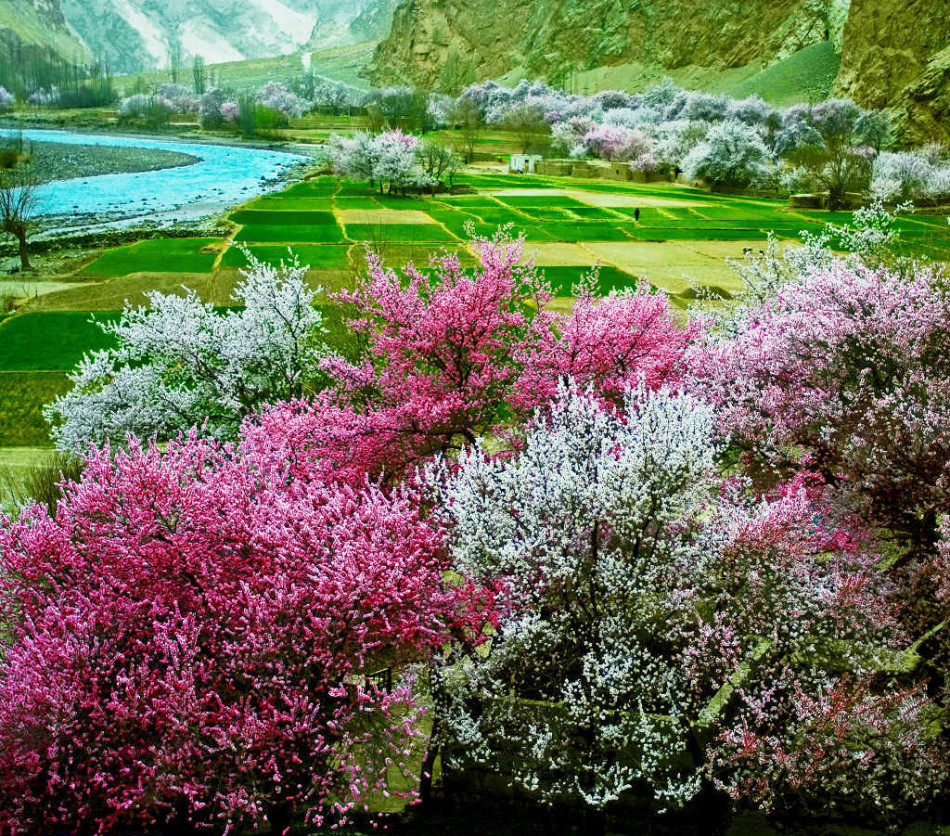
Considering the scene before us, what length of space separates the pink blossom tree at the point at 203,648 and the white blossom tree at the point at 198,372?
7.12 metres

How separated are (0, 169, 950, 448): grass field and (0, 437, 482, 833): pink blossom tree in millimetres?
10486

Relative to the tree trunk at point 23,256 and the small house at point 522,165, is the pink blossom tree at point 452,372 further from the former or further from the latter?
the small house at point 522,165

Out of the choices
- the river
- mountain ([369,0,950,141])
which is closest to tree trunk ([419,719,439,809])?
the river

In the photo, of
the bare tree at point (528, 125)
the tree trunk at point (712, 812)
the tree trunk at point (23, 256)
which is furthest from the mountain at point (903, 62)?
the tree trunk at point (712, 812)

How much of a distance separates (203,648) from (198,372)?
→ 33.5 feet

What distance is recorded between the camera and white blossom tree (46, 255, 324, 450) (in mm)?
18391

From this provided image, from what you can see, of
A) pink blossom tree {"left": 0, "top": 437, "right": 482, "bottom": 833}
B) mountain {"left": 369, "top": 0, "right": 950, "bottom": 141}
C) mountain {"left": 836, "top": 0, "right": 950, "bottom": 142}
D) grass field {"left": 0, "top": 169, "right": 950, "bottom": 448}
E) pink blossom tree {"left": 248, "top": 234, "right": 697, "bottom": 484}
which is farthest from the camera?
mountain {"left": 369, "top": 0, "right": 950, "bottom": 141}

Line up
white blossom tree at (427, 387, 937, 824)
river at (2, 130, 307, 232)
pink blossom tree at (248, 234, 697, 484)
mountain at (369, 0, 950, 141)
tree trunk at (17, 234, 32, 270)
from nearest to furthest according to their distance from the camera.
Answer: white blossom tree at (427, 387, 937, 824)
pink blossom tree at (248, 234, 697, 484)
tree trunk at (17, 234, 32, 270)
river at (2, 130, 307, 232)
mountain at (369, 0, 950, 141)

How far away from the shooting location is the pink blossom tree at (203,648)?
884 centimetres

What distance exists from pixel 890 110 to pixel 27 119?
179897 mm

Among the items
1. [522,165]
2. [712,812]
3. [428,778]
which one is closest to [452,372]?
[428,778]

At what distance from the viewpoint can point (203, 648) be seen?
1016cm

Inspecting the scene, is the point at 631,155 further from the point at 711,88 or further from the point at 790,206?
the point at 711,88

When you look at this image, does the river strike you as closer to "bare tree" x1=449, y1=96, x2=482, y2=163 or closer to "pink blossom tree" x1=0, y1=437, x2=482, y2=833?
"bare tree" x1=449, y1=96, x2=482, y2=163
